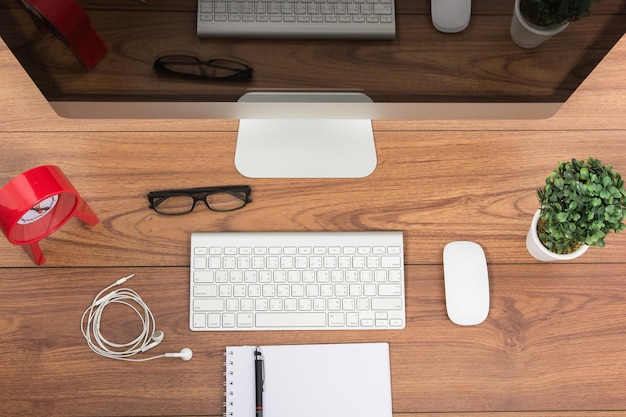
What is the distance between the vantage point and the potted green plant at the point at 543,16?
0.74m

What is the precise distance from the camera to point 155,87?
823 mm

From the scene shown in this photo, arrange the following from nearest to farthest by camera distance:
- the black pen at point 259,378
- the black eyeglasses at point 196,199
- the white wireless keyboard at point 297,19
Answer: the white wireless keyboard at point 297,19
the black pen at point 259,378
the black eyeglasses at point 196,199

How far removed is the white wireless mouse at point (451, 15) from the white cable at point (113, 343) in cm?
56

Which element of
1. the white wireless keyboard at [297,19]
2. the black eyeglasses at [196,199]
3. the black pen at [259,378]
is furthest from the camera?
the black eyeglasses at [196,199]

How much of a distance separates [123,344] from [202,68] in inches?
16.2

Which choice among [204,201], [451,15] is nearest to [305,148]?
[204,201]

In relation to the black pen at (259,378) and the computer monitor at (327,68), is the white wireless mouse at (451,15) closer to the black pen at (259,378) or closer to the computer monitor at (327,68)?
the computer monitor at (327,68)

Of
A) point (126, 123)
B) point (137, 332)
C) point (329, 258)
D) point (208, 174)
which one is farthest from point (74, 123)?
point (329, 258)

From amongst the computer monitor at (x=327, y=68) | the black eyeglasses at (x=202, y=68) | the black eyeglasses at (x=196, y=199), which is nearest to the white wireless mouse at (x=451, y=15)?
the computer monitor at (x=327, y=68)

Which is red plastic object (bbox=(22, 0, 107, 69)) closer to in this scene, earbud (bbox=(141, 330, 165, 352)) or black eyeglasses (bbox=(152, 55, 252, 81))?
black eyeglasses (bbox=(152, 55, 252, 81))

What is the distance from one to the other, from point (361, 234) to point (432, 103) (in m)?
0.23

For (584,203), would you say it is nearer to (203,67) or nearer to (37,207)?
(203,67)

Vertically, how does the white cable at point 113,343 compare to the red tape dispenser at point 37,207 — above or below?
below

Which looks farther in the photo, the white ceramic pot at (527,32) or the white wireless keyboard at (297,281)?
the white wireless keyboard at (297,281)
